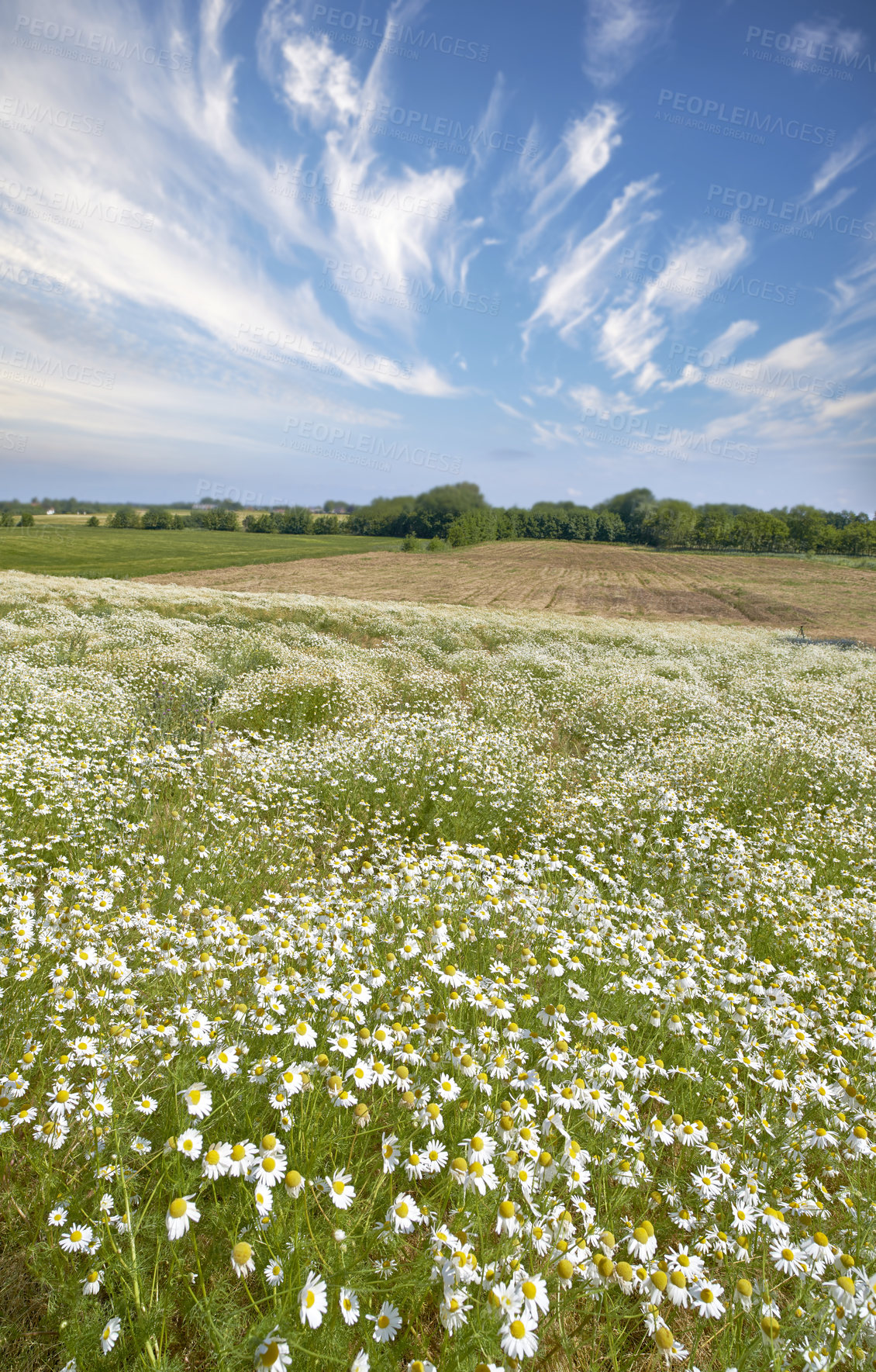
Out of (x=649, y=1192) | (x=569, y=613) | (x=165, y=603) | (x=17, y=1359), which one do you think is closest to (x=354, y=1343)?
(x=17, y=1359)

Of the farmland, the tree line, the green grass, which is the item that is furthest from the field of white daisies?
the tree line

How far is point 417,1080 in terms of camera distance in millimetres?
2771

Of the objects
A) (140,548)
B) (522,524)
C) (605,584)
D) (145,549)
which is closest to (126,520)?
(140,548)

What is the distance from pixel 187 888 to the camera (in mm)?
4605

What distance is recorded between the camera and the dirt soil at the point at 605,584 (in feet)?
129

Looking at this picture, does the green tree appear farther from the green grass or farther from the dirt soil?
the green grass

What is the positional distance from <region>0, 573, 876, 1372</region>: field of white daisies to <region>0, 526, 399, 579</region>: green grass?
4632 centimetres

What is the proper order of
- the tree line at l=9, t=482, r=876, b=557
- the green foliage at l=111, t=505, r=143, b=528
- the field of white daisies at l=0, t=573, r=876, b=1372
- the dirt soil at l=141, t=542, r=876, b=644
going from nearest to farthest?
the field of white daisies at l=0, t=573, r=876, b=1372 < the dirt soil at l=141, t=542, r=876, b=644 < the green foliage at l=111, t=505, r=143, b=528 < the tree line at l=9, t=482, r=876, b=557

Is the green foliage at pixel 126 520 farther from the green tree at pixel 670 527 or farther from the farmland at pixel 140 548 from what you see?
the green tree at pixel 670 527

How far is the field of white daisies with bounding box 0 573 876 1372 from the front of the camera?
205 centimetres

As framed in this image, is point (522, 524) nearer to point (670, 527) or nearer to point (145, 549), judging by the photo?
point (670, 527)

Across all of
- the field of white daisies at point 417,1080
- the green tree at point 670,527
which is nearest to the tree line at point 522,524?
the green tree at point 670,527

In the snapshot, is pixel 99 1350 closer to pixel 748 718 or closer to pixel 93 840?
pixel 93 840

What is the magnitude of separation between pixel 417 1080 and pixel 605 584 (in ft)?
168
